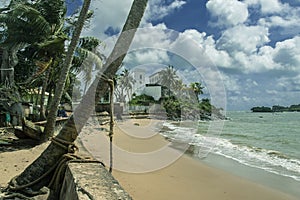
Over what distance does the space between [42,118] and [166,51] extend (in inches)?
445

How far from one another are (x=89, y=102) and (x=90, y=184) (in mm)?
1595

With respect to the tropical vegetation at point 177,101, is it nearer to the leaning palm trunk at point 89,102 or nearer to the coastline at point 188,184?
the coastline at point 188,184

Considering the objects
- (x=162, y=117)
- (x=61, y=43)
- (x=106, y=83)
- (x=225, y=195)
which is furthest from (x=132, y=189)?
Answer: (x=162, y=117)

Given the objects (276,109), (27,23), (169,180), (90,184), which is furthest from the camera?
(276,109)

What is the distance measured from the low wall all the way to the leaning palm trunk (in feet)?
1.79

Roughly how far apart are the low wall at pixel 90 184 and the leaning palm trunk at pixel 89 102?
21.4 inches

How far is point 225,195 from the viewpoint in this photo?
23.9ft

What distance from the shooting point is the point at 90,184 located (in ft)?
11.0

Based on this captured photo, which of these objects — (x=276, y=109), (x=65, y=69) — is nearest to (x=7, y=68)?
(x=65, y=69)

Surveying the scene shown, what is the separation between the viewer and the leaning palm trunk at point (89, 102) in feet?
14.4

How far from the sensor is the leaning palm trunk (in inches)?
173

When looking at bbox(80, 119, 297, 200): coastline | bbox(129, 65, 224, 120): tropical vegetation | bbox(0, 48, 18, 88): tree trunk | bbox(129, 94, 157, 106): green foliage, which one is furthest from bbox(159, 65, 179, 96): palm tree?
bbox(80, 119, 297, 200): coastline

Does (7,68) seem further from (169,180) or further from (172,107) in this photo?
(172,107)

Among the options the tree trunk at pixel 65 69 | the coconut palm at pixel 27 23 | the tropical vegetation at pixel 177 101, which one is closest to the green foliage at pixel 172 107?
the tropical vegetation at pixel 177 101
